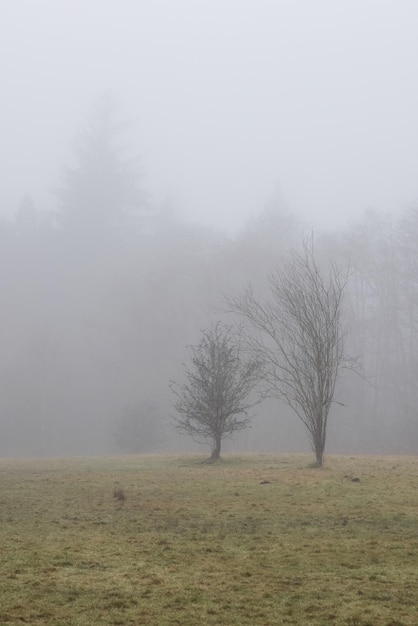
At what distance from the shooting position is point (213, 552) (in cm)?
724

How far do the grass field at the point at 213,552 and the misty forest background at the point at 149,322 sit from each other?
2334 centimetres

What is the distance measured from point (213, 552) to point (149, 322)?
44180 mm

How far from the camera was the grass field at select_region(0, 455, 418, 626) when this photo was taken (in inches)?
207

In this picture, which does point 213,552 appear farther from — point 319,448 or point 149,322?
A: point 149,322

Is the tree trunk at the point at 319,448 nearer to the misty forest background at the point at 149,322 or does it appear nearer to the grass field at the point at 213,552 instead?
the grass field at the point at 213,552

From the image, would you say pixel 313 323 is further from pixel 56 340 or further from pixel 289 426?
pixel 56 340

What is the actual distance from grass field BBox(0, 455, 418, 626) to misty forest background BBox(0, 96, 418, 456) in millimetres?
23345

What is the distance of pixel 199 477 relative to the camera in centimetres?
1426

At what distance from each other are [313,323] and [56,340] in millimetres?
38148

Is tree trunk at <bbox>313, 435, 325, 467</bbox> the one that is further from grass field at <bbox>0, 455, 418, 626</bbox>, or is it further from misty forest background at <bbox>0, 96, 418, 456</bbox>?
misty forest background at <bbox>0, 96, 418, 456</bbox>

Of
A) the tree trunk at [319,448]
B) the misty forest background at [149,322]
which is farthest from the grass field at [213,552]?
the misty forest background at [149,322]

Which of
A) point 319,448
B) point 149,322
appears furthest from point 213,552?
point 149,322

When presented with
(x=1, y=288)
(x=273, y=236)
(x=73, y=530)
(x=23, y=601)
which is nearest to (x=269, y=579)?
(x=23, y=601)

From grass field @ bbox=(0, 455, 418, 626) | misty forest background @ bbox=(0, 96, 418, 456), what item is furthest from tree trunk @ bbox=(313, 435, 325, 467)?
misty forest background @ bbox=(0, 96, 418, 456)
